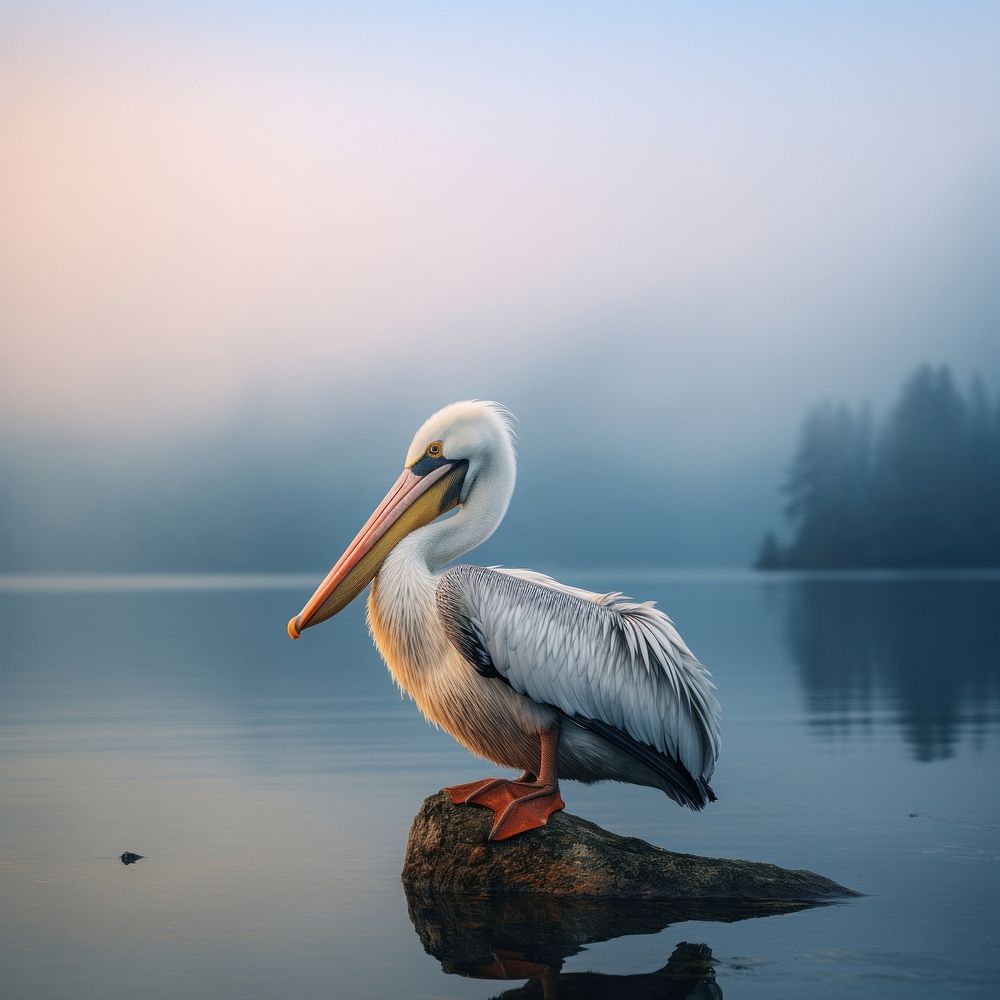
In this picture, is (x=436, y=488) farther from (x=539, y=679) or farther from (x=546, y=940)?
(x=546, y=940)

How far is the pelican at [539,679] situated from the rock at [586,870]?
0.10 m

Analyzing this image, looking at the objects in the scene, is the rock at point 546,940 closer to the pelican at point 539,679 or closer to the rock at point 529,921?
the rock at point 529,921

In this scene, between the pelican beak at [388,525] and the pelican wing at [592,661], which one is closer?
the pelican wing at [592,661]

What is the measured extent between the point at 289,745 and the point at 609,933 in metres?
5.97

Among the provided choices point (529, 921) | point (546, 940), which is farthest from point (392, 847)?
point (546, 940)

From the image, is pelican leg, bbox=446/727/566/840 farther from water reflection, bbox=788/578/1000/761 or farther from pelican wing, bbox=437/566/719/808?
water reflection, bbox=788/578/1000/761

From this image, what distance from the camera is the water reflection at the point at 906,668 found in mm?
12445

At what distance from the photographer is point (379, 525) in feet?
21.8

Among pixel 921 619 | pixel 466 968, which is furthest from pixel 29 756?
pixel 921 619

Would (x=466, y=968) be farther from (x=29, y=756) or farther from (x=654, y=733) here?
(x=29, y=756)

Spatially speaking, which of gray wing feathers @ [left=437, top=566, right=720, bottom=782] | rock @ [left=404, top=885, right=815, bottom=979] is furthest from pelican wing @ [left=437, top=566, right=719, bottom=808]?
rock @ [left=404, top=885, right=815, bottom=979]

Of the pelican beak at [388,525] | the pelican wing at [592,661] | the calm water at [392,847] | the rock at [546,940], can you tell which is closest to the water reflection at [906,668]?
the calm water at [392,847]

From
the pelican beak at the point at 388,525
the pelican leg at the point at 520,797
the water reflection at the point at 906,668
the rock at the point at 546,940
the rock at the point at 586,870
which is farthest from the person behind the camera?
the water reflection at the point at 906,668

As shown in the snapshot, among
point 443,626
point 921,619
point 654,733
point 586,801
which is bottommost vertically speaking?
point 921,619
